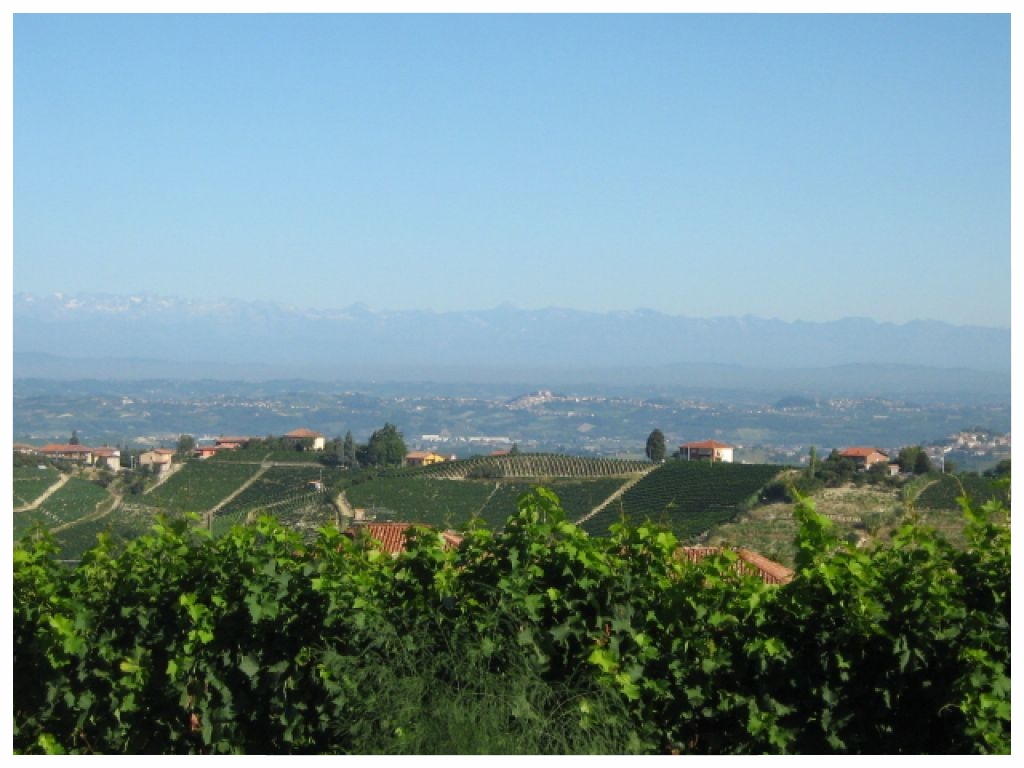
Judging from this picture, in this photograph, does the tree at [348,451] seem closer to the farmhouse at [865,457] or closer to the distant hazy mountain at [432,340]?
the farmhouse at [865,457]

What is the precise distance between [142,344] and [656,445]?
322 feet

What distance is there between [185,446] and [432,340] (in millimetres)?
125604

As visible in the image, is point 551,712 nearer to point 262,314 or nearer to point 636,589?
point 636,589

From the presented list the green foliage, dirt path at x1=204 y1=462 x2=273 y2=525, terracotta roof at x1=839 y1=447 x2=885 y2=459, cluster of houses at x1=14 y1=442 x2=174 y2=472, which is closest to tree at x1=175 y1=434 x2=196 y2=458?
cluster of houses at x1=14 y1=442 x2=174 y2=472

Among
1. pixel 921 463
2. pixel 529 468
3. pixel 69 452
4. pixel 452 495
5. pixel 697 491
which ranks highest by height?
pixel 921 463

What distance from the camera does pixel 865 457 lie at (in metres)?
34.9

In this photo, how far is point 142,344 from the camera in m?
134

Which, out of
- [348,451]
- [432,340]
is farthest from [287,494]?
[432,340]

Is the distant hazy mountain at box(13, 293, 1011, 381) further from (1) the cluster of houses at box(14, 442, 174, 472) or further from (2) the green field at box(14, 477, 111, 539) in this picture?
(2) the green field at box(14, 477, 111, 539)

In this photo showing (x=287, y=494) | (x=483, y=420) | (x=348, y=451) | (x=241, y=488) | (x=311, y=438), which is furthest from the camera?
(x=483, y=420)

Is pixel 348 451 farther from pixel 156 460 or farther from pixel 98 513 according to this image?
pixel 98 513

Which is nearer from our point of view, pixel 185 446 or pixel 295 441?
pixel 185 446

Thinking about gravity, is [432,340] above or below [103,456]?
above

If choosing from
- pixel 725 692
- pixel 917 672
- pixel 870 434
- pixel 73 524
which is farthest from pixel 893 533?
pixel 870 434
